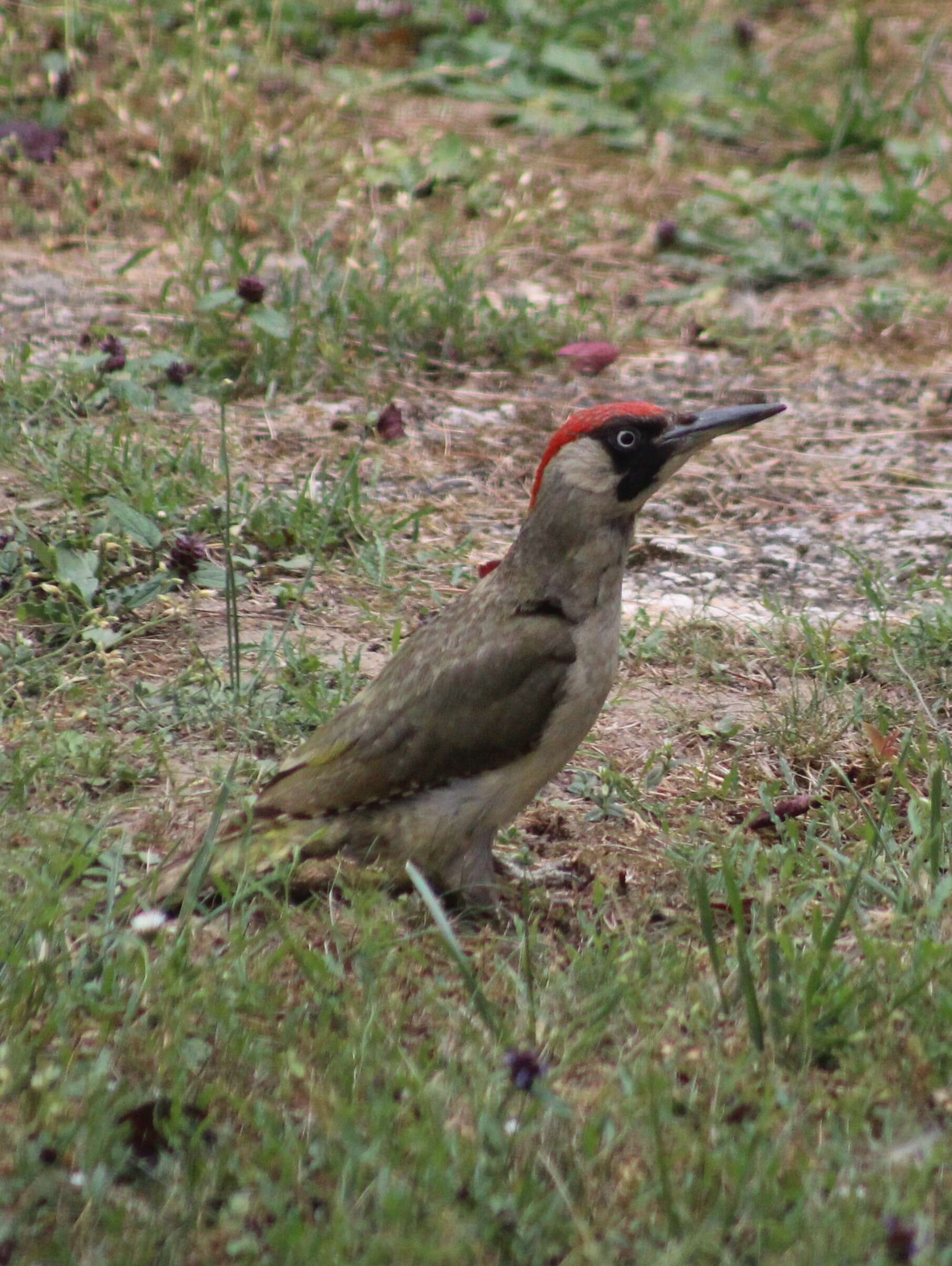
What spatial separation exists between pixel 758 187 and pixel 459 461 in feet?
10.1

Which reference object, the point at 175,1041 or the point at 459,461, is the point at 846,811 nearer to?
the point at 175,1041

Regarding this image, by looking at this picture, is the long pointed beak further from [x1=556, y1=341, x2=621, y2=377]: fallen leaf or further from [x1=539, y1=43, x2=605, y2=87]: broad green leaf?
[x1=539, y1=43, x2=605, y2=87]: broad green leaf

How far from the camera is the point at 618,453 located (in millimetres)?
3814

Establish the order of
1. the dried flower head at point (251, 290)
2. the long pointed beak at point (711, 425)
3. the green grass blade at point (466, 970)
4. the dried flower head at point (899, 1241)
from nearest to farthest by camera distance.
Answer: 1. the dried flower head at point (899, 1241)
2. the green grass blade at point (466, 970)
3. the long pointed beak at point (711, 425)
4. the dried flower head at point (251, 290)

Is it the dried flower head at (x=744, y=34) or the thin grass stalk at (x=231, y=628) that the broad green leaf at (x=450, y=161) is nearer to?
the dried flower head at (x=744, y=34)

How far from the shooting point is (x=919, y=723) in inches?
163

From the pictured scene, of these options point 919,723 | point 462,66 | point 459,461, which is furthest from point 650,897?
point 462,66

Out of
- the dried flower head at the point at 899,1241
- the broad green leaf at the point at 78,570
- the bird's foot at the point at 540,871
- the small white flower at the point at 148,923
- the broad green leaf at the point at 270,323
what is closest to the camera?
the dried flower head at the point at 899,1241

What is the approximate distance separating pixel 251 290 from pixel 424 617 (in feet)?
4.89

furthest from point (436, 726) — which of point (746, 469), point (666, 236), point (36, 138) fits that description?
point (36, 138)

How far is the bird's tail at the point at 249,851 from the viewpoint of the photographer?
126 inches

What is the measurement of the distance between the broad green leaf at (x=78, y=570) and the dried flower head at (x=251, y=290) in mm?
1372

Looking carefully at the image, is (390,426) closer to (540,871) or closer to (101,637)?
(101,637)

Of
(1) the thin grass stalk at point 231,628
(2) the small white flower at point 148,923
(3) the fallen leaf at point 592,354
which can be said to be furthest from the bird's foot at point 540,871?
(3) the fallen leaf at point 592,354
